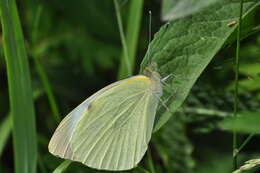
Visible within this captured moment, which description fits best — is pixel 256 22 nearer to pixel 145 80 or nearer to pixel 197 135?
pixel 145 80

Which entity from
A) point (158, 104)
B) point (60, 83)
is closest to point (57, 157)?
point (158, 104)

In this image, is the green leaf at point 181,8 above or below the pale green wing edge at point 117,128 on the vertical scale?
above

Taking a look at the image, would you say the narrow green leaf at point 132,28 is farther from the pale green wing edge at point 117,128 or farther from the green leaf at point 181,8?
the green leaf at point 181,8

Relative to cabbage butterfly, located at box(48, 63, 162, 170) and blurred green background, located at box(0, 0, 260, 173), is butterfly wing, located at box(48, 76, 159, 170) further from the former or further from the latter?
blurred green background, located at box(0, 0, 260, 173)

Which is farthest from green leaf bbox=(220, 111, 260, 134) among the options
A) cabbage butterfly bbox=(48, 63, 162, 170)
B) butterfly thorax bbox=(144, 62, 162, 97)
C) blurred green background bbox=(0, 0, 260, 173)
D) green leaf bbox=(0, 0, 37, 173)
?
blurred green background bbox=(0, 0, 260, 173)

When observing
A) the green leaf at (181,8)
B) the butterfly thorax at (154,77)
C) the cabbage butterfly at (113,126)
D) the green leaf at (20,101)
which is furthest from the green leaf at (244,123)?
the green leaf at (20,101)

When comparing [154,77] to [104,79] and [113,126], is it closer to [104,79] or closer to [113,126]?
[113,126]

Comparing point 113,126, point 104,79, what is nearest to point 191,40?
point 113,126
